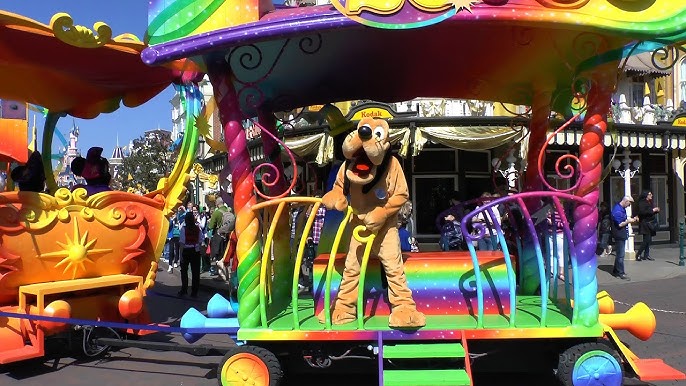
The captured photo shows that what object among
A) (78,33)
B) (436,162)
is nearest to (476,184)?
(436,162)

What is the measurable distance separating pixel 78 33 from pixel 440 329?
4.27 meters

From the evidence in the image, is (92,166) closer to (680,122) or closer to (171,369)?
(171,369)

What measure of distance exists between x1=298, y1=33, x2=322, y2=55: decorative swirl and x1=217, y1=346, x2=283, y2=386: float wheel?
2385 mm

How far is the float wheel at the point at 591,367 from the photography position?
13.0ft

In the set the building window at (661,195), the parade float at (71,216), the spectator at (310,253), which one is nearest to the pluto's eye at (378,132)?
the parade float at (71,216)

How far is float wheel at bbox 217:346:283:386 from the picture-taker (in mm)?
4121

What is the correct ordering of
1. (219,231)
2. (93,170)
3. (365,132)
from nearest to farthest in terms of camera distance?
(365,132), (93,170), (219,231)

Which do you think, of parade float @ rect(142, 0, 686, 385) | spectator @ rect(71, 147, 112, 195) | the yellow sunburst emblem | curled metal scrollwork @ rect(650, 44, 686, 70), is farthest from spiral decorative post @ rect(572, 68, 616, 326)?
spectator @ rect(71, 147, 112, 195)

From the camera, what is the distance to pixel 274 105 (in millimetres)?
5883

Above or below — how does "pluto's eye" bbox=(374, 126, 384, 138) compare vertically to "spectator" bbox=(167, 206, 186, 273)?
above

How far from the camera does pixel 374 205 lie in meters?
4.39

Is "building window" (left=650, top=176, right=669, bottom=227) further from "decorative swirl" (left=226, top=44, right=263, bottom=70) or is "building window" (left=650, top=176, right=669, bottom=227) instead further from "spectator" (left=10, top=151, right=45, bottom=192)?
"spectator" (left=10, top=151, right=45, bottom=192)

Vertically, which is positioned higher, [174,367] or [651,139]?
[651,139]

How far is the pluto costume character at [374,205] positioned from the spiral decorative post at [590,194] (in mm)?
1179
